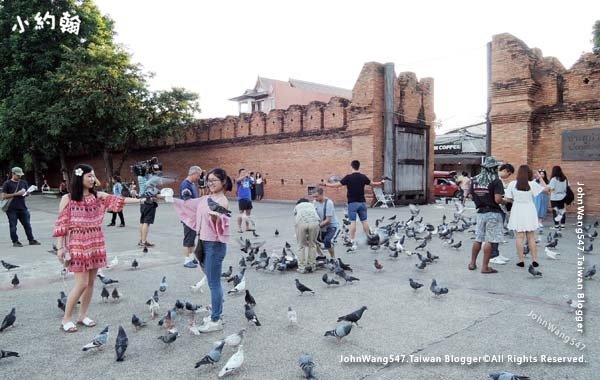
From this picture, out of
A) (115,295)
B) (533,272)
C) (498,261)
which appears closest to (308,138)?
(498,261)

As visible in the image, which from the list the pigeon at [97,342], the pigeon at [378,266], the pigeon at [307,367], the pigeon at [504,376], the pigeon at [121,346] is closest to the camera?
the pigeon at [504,376]

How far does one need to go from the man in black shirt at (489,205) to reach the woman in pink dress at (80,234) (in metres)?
5.44

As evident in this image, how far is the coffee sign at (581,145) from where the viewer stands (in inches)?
544

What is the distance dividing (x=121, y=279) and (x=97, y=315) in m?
1.86

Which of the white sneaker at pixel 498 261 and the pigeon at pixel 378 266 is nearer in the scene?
the pigeon at pixel 378 266

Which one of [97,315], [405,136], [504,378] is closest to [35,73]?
[405,136]

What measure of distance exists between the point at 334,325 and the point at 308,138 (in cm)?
1788

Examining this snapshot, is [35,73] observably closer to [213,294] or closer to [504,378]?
[213,294]

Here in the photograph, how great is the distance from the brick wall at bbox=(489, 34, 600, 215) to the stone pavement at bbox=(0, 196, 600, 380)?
6900 mm

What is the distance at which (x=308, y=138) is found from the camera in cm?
2252

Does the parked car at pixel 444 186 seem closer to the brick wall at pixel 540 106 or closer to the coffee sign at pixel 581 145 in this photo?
the brick wall at pixel 540 106

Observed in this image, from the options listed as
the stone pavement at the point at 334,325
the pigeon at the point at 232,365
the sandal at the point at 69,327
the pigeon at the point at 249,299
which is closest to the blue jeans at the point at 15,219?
the stone pavement at the point at 334,325

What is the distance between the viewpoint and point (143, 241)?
33.1 ft

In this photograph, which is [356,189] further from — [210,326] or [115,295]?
[210,326]
